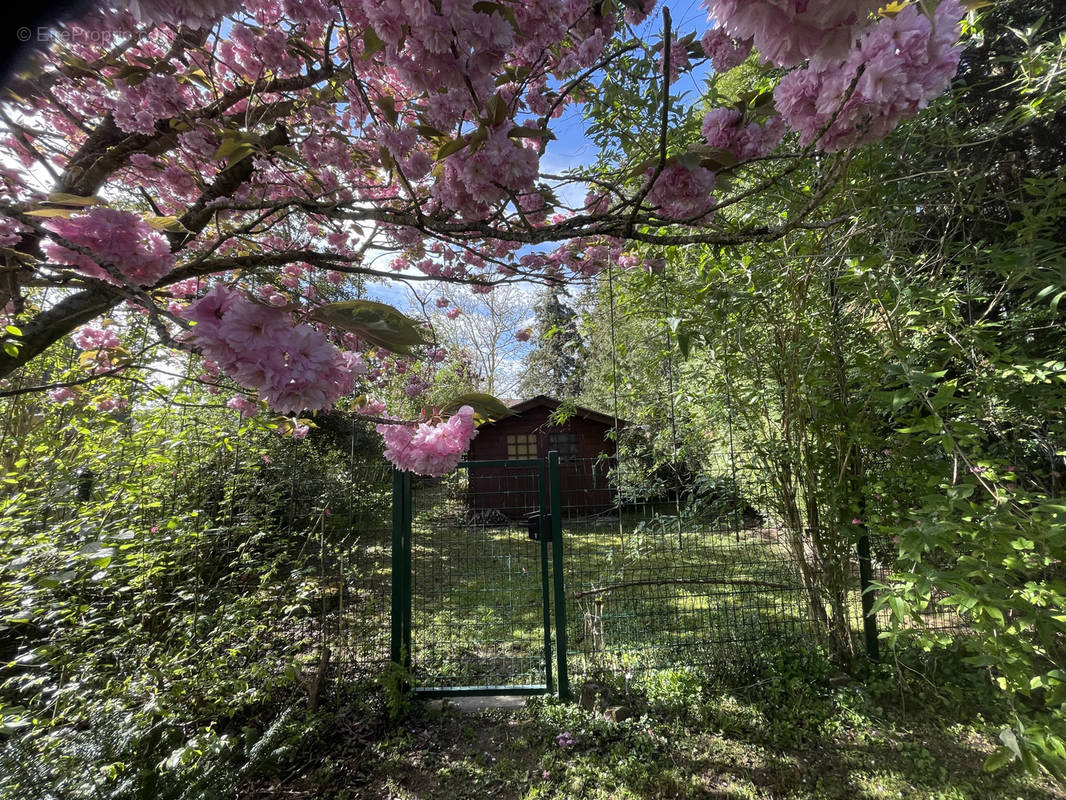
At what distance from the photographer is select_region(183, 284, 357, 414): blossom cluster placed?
0.72 m

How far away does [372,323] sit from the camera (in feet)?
2.53

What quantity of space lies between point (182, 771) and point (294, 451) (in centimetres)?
354

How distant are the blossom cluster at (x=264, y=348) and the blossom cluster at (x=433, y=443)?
44 centimetres

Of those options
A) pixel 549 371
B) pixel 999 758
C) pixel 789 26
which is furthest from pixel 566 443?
pixel 549 371

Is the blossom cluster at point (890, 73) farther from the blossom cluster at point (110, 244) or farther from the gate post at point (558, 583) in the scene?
the gate post at point (558, 583)

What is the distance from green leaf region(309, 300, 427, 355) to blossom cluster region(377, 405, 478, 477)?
0.38 meters

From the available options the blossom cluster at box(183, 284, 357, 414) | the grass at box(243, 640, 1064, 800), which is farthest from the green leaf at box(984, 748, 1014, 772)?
the blossom cluster at box(183, 284, 357, 414)

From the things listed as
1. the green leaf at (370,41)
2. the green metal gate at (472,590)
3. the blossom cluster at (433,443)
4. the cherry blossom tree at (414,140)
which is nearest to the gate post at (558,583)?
the green metal gate at (472,590)

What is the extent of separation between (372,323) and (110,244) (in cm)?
58

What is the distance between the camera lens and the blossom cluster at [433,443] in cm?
119

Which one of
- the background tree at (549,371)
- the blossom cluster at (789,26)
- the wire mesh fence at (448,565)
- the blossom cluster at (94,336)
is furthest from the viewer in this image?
the background tree at (549,371)

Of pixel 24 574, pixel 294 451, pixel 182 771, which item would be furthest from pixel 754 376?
pixel 294 451
